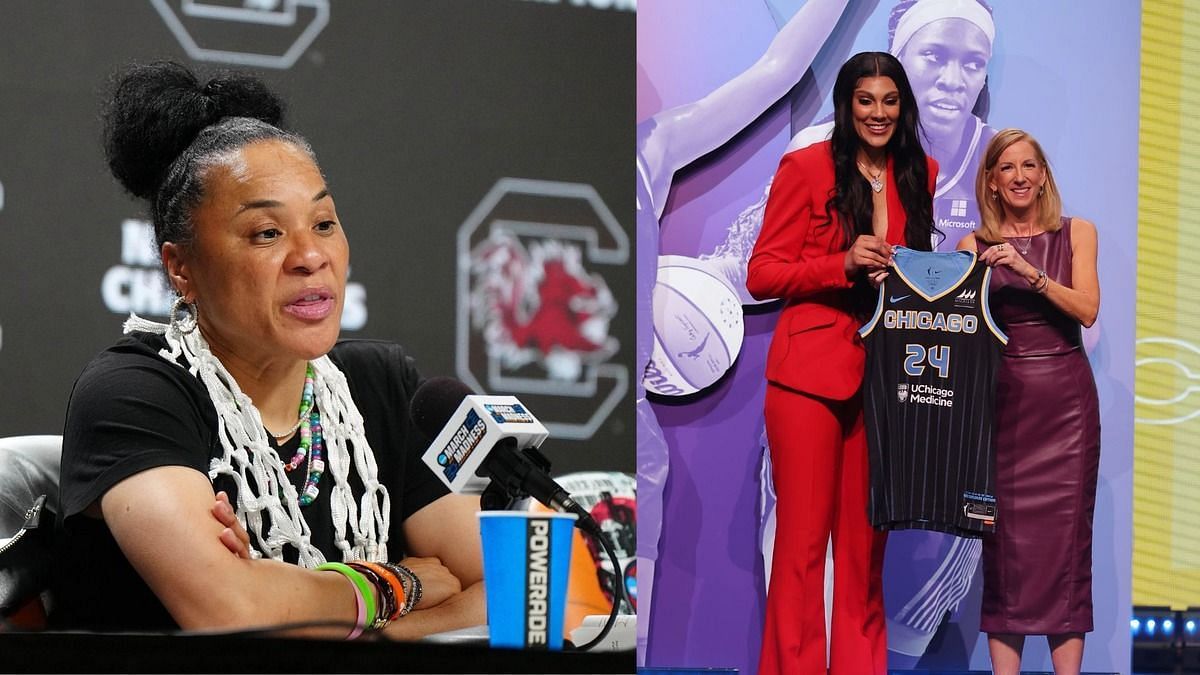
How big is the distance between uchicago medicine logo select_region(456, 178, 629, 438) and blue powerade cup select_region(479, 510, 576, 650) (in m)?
1.64

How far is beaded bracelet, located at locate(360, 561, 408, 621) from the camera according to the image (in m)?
2.14

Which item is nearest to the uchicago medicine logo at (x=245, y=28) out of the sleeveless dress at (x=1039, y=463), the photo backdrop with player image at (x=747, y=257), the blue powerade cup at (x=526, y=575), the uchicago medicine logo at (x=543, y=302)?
the uchicago medicine logo at (x=543, y=302)

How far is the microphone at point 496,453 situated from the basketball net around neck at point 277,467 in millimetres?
628

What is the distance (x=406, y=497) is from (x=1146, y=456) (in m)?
2.51

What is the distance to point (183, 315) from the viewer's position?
2.51 metres

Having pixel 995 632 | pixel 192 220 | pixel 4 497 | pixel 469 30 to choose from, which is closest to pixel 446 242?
pixel 469 30

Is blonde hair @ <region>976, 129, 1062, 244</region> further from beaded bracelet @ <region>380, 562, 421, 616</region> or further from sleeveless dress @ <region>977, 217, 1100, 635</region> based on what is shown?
beaded bracelet @ <region>380, 562, 421, 616</region>

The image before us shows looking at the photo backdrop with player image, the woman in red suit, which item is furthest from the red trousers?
the photo backdrop with player image

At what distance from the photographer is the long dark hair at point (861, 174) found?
11.6 feet

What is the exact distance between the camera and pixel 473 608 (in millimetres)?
2377

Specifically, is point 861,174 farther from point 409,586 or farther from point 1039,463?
point 409,586

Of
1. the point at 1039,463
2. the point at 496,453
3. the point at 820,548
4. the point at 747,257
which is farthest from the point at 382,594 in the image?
the point at 1039,463

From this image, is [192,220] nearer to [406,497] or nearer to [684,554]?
[406,497]

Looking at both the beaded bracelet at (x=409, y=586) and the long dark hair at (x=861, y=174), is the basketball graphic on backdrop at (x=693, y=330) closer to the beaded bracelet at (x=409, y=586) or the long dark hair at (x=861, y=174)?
the long dark hair at (x=861, y=174)
